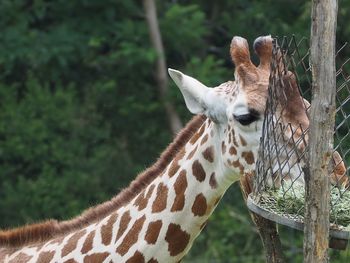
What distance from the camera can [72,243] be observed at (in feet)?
17.7

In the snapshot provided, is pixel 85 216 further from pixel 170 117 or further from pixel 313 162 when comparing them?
pixel 170 117

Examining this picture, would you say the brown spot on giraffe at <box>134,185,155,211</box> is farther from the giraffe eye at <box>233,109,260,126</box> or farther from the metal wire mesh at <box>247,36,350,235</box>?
the metal wire mesh at <box>247,36,350,235</box>

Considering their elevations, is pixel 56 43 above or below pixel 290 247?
above

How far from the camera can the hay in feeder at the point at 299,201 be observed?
445 centimetres

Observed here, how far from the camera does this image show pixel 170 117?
15.3m

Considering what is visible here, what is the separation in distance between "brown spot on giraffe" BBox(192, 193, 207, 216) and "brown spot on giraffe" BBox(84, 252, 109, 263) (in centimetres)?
46

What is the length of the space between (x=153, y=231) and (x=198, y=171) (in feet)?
1.09

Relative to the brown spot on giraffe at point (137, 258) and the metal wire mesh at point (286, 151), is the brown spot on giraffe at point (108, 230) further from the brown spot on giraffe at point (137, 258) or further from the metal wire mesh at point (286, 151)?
the metal wire mesh at point (286, 151)

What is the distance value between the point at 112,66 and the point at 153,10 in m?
1.01

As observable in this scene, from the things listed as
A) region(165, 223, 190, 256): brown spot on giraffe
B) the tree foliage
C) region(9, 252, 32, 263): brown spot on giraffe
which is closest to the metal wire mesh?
region(165, 223, 190, 256): brown spot on giraffe

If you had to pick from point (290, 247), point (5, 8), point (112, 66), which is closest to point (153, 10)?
point (112, 66)

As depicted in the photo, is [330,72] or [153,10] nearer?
[330,72]

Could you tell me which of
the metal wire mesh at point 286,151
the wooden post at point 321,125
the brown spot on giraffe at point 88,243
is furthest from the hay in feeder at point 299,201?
the brown spot on giraffe at point 88,243

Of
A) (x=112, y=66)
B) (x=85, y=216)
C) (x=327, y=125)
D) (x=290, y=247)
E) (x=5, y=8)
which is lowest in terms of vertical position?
Answer: (x=290, y=247)
